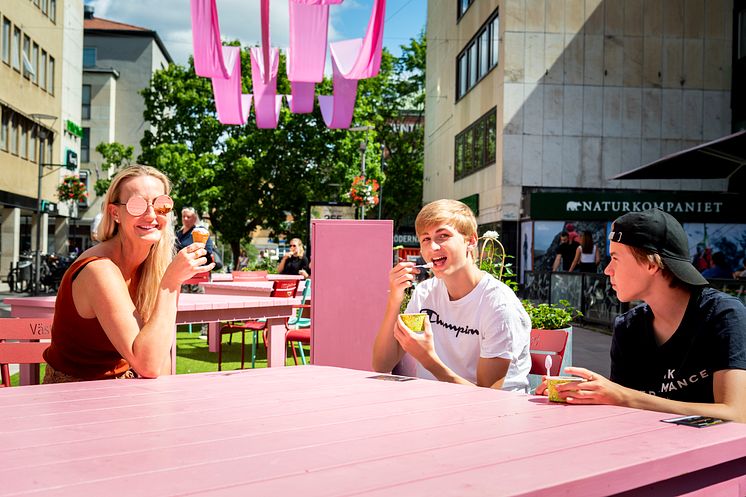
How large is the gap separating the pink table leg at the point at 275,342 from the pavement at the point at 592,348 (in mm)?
3677

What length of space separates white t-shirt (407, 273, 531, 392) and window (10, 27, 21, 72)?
34.7 m

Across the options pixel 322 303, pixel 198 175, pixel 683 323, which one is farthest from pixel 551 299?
pixel 198 175

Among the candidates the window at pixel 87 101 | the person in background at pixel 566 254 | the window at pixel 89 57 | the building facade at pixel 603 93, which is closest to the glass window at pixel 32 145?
the building facade at pixel 603 93

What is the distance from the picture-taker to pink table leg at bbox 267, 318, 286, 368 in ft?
24.6

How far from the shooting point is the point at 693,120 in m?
23.7

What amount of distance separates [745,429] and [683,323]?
0.71 metres

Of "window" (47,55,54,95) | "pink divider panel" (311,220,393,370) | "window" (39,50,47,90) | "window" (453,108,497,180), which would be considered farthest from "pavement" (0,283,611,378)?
"window" (47,55,54,95)

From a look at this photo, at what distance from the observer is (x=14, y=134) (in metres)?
34.8

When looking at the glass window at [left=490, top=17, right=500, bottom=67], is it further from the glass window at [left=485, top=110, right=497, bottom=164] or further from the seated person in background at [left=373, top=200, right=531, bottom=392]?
the seated person in background at [left=373, top=200, right=531, bottom=392]

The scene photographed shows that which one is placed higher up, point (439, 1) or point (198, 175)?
point (439, 1)

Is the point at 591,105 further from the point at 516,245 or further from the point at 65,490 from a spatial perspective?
the point at 65,490

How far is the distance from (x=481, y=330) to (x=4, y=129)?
113 ft

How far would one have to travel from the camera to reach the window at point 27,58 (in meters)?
35.5

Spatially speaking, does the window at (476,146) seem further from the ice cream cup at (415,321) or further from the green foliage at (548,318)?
the ice cream cup at (415,321)
